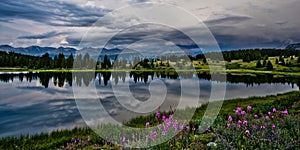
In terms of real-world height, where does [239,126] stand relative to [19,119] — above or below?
above

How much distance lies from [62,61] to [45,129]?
125 metres

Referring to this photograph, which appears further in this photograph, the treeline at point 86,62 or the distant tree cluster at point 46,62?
the distant tree cluster at point 46,62

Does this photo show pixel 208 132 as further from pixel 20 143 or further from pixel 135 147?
pixel 20 143

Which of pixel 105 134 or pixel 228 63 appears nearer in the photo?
pixel 105 134

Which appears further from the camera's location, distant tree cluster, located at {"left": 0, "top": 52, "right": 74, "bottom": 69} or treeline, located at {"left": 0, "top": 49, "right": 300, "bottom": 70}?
distant tree cluster, located at {"left": 0, "top": 52, "right": 74, "bottom": 69}

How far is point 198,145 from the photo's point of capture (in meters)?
6.15

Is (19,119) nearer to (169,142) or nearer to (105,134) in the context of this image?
(105,134)

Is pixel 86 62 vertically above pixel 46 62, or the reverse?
pixel 86 62

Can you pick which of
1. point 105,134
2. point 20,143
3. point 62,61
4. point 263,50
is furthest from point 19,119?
point 263,50

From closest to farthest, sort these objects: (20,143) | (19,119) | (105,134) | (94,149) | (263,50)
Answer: (94,149)
(105,134)
(20,143)
(19,119)
(263,50)

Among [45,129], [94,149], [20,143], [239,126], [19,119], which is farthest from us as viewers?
[19,119]

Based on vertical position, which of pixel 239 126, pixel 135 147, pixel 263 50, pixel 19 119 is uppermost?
pixel 263 50

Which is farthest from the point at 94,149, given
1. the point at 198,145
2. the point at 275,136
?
the point at 275,136

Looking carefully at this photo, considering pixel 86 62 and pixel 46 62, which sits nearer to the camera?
pixel 86 62
